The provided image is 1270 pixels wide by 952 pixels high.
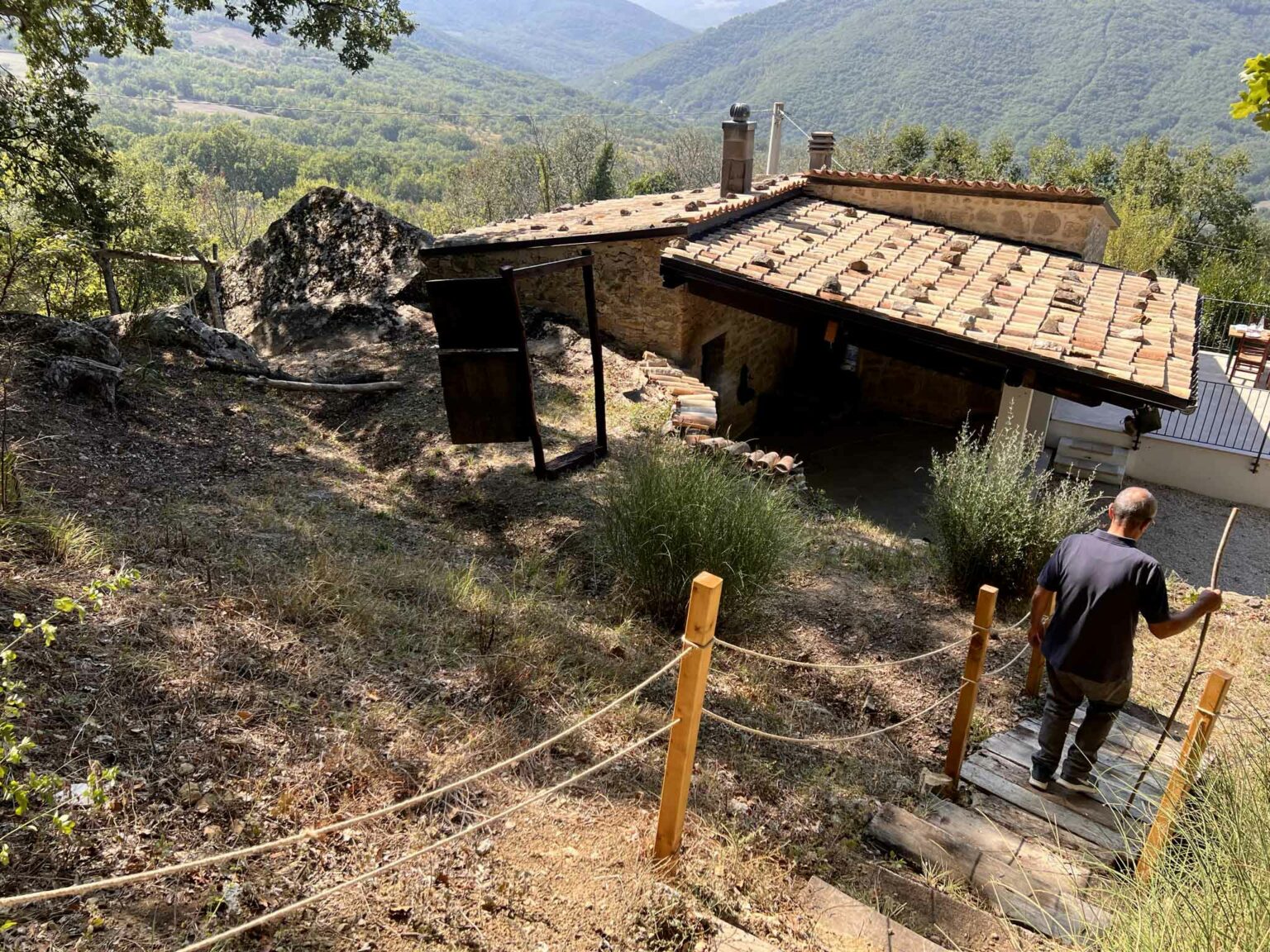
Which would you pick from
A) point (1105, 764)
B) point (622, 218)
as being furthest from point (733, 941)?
point (622, 218)

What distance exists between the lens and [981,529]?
5.71 m

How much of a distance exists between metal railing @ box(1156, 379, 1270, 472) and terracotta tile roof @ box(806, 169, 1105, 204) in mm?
3234

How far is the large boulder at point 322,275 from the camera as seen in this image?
10.3m

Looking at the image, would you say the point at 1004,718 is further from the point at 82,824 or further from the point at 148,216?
the point at 148,216

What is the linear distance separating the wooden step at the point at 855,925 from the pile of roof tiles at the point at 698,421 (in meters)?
4.15

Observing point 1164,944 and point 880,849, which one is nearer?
point 1164,944

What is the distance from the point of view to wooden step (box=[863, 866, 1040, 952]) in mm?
2781

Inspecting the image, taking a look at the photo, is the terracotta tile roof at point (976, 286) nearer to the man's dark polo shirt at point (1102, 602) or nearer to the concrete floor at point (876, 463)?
the concrete floor at point (876, 463)

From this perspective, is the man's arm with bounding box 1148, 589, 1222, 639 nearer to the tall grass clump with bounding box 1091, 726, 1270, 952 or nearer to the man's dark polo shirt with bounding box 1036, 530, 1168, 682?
the man's dark polo shirt with bounding box 1036, 530, 1168, 682

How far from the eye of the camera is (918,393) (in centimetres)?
1273

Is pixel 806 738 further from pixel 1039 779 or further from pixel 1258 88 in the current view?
pixel 1258 88

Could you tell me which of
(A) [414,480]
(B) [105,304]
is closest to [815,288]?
(A) [414,480]

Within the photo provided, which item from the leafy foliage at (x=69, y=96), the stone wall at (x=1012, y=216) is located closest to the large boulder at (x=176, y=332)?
the leafy foliage at (x=69, y=96)

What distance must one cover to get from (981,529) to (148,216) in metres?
10.8
